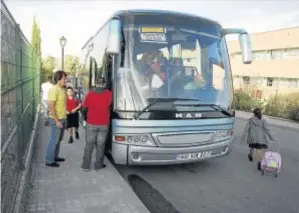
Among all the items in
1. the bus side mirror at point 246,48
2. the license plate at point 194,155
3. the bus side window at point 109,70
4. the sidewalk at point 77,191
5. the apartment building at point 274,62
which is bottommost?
the sidewalk at point 77,191

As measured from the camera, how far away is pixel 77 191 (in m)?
5.59

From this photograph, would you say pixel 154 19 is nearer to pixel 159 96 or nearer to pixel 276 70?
pixel 159 96

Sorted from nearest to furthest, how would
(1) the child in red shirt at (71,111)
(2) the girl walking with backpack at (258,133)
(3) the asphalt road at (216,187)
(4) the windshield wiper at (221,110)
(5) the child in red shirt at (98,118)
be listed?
1. (3) the asphalt road at (216,187)
2. (5) the child in red shirt at (98,118)
3. (4) the windshield wiper at (221,110)
4. (2) the girl walking with backpack at (258,133)
5. (1) the child in red shirt at (71,111)

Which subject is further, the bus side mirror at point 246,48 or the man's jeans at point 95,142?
the bus side mirror at point 246,48

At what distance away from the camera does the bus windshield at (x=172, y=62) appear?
626cm

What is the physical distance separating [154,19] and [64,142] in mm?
4905

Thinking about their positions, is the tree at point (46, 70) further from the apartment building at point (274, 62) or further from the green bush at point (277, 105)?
the apartment building at point (274, 62)

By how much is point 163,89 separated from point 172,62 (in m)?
0.57

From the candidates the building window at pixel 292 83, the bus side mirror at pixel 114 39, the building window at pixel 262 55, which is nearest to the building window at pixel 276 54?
the building window at pixel 262 55

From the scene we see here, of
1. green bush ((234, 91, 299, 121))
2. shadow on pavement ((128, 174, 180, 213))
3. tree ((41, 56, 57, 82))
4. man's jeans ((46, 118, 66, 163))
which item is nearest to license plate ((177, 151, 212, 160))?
shadow on pavement ((128, 174, 180, 213))

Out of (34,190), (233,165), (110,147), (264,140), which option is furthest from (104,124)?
(264,140)

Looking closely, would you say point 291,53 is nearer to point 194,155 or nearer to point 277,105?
point 277,105

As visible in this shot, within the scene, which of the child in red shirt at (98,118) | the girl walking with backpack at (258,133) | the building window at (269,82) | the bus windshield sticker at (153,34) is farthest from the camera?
the building window at (269,82)

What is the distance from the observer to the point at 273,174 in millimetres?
7430
